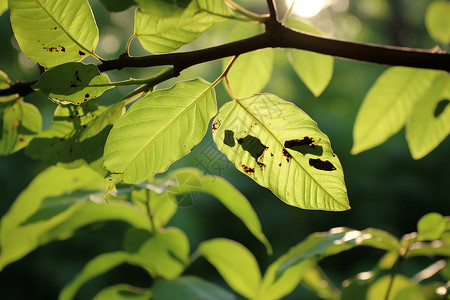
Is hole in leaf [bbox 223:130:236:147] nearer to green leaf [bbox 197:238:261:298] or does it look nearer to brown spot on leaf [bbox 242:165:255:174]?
brown spot on leaf [bbox 242:165:255:174]

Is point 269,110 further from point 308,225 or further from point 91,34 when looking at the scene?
point 308,225

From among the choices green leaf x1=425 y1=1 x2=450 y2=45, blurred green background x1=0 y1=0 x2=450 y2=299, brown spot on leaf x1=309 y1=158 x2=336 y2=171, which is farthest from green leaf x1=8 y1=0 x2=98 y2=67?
blurred green background x1=0 y1=0 x2=450 y2=299

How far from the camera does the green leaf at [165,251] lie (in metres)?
0.63

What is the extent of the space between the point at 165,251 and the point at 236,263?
0.14 meters

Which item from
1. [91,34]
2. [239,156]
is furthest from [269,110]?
[91,34]

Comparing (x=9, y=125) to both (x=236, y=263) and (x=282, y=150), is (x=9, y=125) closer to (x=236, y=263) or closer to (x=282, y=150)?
(x=282, y=150)

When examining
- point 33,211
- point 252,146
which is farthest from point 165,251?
point 252,146

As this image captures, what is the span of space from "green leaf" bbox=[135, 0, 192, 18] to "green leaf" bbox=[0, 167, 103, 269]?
40 centimetres

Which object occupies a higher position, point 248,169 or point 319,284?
point 248,169

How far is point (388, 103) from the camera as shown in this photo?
63 centimetres

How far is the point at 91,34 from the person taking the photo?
0.34 metres

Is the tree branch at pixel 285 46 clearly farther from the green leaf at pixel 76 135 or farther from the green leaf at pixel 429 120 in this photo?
the green leaf at pixel 429 120

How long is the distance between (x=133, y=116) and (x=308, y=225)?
441 cm

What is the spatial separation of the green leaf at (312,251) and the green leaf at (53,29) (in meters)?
0.36
